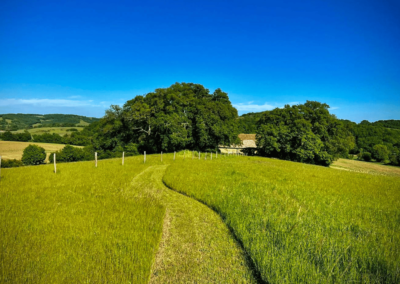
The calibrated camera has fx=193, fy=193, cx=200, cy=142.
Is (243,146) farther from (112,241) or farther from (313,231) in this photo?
(112,241)

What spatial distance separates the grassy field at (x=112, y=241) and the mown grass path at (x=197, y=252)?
2cm

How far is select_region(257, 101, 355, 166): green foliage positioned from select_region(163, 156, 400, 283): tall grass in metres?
30.2

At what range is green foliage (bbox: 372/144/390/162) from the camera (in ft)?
234

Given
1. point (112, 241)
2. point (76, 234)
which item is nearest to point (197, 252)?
point (112, 241)

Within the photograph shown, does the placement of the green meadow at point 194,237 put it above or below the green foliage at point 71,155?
above

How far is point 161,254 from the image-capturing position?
201 inches

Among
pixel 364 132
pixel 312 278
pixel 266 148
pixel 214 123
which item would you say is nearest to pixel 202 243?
pixel 312 278

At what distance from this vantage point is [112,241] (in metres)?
5.45

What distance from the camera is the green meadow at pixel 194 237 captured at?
420 centimetres

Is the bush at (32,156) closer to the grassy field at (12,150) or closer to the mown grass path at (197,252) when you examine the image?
the grassy field at (12,150)

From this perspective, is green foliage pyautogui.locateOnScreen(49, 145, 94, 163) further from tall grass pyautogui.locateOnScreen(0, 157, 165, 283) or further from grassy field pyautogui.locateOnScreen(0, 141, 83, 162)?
tall grass pyautogui.locateOnScreen(0, 157, 165, 283)

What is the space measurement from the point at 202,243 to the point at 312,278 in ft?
9.31

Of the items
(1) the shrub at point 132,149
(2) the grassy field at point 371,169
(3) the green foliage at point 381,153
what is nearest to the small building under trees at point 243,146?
(2) the grassy field at point 371,169

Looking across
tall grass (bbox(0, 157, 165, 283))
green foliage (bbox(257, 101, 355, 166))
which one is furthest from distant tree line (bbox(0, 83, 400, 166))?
tall grass (bbox(0, 157, 165, 283))
